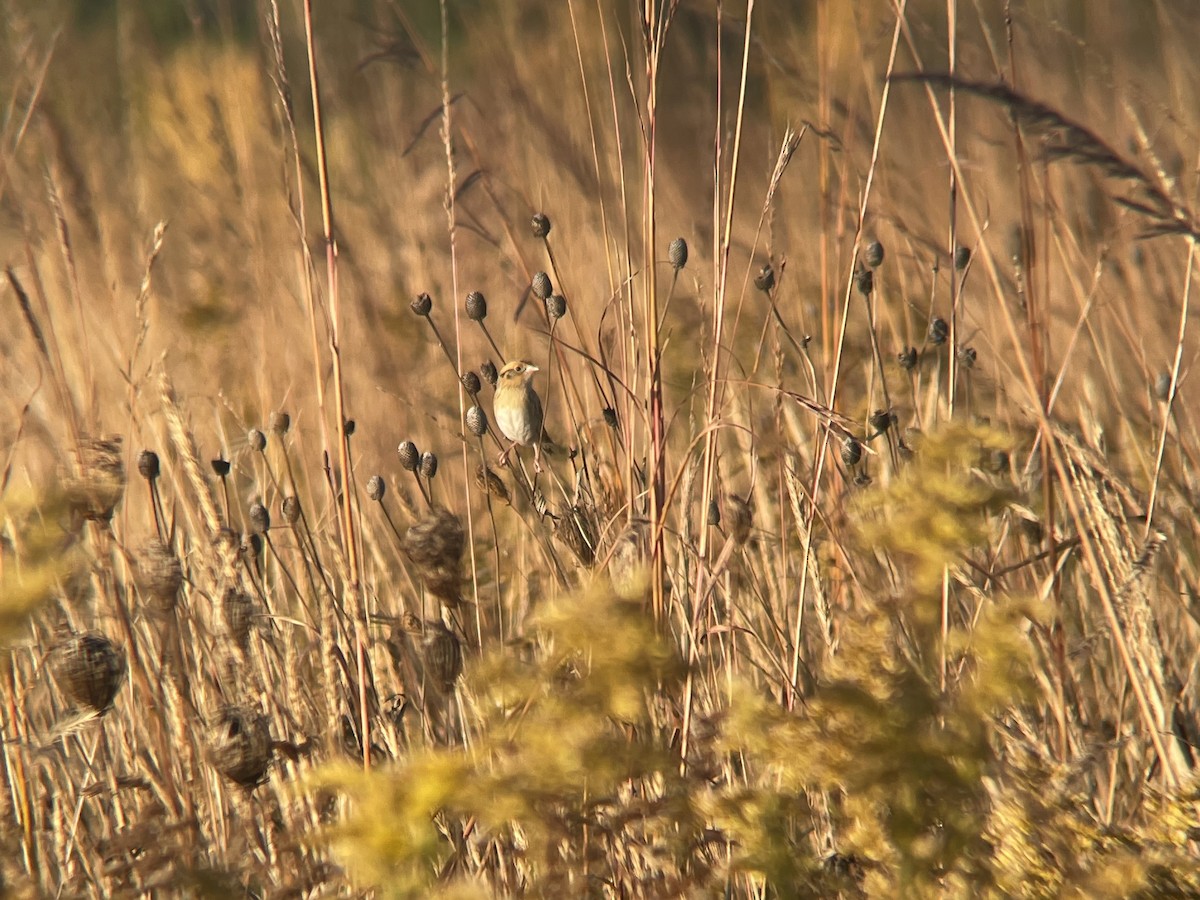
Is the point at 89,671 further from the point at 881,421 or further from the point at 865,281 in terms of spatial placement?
the point at 865,281

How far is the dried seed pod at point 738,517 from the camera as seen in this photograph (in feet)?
4.31

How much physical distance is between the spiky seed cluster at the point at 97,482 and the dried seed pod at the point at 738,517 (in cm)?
66

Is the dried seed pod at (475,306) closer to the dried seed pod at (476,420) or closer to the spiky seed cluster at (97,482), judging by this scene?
the dried seed pod at (476,420)

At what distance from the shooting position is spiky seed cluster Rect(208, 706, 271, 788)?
1.07m

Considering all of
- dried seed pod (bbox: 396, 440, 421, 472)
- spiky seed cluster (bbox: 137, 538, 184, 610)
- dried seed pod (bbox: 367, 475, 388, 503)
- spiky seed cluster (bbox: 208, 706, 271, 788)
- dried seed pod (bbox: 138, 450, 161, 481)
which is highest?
dried seed pod (bbox: 138, 450, 161, 481)

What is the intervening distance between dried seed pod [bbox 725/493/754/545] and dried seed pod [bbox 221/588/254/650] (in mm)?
534

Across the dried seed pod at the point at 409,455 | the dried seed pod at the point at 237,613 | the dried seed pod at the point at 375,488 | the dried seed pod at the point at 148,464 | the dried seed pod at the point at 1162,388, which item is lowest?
the dried seed pod at the point at 237,613

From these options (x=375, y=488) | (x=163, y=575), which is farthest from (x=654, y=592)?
(x=163, y=575)

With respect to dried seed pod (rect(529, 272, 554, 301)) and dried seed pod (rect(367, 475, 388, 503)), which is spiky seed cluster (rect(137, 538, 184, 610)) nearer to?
dried seed pod (rect(367, 475, 388, 503))

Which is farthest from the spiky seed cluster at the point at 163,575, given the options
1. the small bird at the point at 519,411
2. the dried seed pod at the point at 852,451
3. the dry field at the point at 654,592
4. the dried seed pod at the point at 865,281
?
the dried seed pod at the point at 865,281

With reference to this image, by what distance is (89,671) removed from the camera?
109 centimetres

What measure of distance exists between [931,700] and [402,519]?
1.74 m

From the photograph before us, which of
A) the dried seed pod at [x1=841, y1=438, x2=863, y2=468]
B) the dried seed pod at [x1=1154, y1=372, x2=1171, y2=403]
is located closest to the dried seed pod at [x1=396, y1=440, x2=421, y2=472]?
the dried seed pod at [x1=841, y1=438, x2=863, y2=468]

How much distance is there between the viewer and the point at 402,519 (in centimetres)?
249
